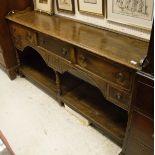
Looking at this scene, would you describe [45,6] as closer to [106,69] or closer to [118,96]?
[106,69]

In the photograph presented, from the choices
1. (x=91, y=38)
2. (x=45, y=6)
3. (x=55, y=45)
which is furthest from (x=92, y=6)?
(x=45, y=6)

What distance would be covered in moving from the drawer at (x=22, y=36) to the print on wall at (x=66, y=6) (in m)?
0.38

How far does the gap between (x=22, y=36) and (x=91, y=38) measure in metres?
0.87

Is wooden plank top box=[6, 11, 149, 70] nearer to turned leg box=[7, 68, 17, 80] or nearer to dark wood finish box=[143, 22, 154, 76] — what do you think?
dark wood finish box=[143, 22, 154, 76]

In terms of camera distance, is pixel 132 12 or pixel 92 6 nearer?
pixel 132 12

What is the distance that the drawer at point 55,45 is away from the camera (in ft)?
5.11

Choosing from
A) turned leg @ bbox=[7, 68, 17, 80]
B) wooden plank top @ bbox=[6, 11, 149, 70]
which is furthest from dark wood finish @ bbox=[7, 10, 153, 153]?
turned leg @ bbox=[7, 68, 17, 80]

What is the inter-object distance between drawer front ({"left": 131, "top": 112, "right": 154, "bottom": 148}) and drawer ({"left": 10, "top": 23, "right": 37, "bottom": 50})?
1.17 m

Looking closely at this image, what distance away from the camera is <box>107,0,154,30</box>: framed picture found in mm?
1337

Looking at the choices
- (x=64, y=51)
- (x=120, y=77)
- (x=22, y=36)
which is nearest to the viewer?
(x=120, y=77)

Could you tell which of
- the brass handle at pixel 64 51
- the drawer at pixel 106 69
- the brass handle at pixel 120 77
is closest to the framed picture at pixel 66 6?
the brass handle at pixel 64 51

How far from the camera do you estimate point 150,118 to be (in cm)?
106

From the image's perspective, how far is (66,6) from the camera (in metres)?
1.89

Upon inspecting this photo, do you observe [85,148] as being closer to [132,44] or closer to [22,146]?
[22,146]
